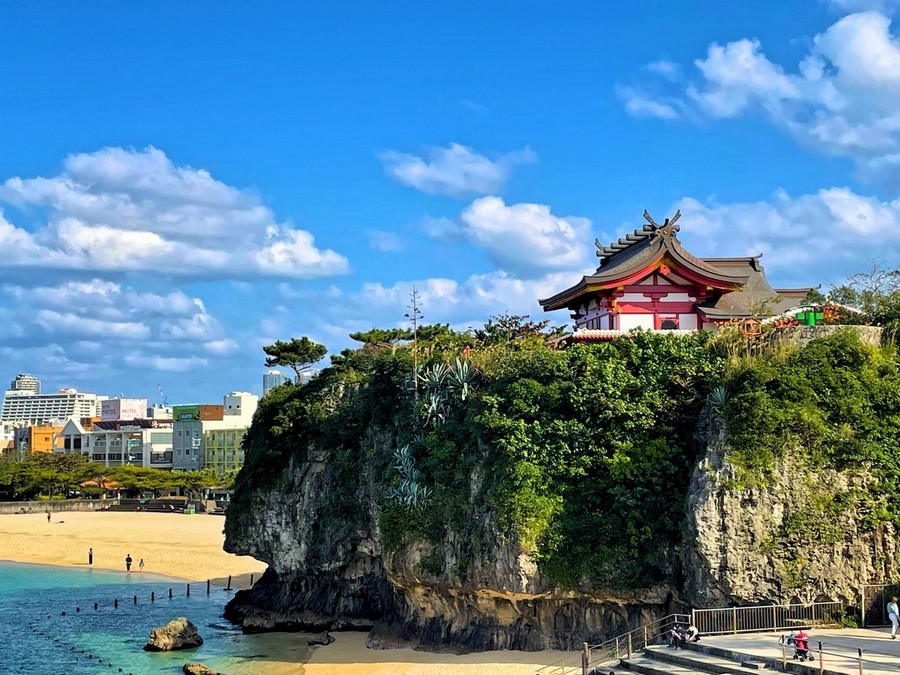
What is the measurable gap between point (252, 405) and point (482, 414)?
108440 millimetres

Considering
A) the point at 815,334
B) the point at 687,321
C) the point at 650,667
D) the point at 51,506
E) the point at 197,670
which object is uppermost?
the point at 687,321

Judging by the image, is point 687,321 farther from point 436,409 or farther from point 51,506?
point 51,506

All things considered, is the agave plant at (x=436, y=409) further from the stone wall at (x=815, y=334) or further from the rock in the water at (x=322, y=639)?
the stone wall at (x=815, y=334)

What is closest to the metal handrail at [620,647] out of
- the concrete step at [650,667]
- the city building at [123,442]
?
the concrete step at [650,667]

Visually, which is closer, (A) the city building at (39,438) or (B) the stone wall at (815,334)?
(B) the stone wall at (815,334)

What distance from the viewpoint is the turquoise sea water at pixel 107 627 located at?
3550 cm

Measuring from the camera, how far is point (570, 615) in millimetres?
31266

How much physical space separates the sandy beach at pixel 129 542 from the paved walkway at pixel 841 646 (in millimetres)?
41094

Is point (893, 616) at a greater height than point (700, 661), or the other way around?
point (893, 616)

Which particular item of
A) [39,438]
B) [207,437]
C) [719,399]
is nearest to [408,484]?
[719,399]

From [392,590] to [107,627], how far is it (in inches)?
618

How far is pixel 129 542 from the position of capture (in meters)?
73.6

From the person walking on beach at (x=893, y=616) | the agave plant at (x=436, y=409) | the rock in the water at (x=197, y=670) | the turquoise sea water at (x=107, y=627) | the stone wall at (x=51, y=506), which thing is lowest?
the turquoise sea water at (x=107, y=627)

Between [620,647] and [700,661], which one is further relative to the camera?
[620,647]
